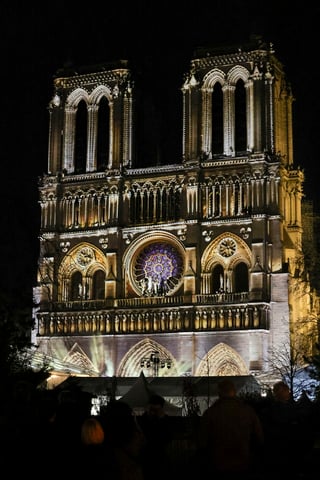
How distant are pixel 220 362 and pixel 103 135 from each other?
18.1 metres

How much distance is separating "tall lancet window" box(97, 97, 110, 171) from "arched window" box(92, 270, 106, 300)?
7002 mm

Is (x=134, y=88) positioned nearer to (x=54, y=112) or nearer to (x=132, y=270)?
(x=54, y=112)

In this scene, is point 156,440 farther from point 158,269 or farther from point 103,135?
point 103,135

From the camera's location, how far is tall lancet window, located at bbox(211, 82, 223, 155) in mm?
60750

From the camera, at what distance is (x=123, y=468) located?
8.43m

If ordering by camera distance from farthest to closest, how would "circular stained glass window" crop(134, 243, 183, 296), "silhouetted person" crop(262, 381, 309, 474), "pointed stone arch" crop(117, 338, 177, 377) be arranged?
1. "circular stained glass window" crop(134, 243, 183, 296)
2. "pointed stone arch" crop(117, 338, 177, 377)
3. "silhouetted person" crop(262, 381, 309, 474)

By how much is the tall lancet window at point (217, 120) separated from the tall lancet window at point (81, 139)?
9276 mm

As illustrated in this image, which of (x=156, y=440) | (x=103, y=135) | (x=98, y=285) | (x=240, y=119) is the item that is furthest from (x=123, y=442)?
(x=103, y=135)

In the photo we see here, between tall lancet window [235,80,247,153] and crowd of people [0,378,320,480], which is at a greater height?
tall lancet window [235,80,247,153]

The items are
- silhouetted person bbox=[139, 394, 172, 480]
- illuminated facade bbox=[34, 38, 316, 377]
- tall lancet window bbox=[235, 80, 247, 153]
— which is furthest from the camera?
tall lancet window bbox=[235, 80, 247, 153]

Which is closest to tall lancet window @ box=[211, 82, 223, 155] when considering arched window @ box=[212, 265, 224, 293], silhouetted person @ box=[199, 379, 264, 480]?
arched window @ box=[212, 265, 224, 293]

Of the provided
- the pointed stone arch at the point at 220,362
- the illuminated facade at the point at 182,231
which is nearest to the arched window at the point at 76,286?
the illuminated facade at the point at 182,231

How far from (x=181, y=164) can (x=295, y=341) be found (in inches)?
521

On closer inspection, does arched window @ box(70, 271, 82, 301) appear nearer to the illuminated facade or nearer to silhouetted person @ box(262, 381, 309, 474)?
the illuminated facade
